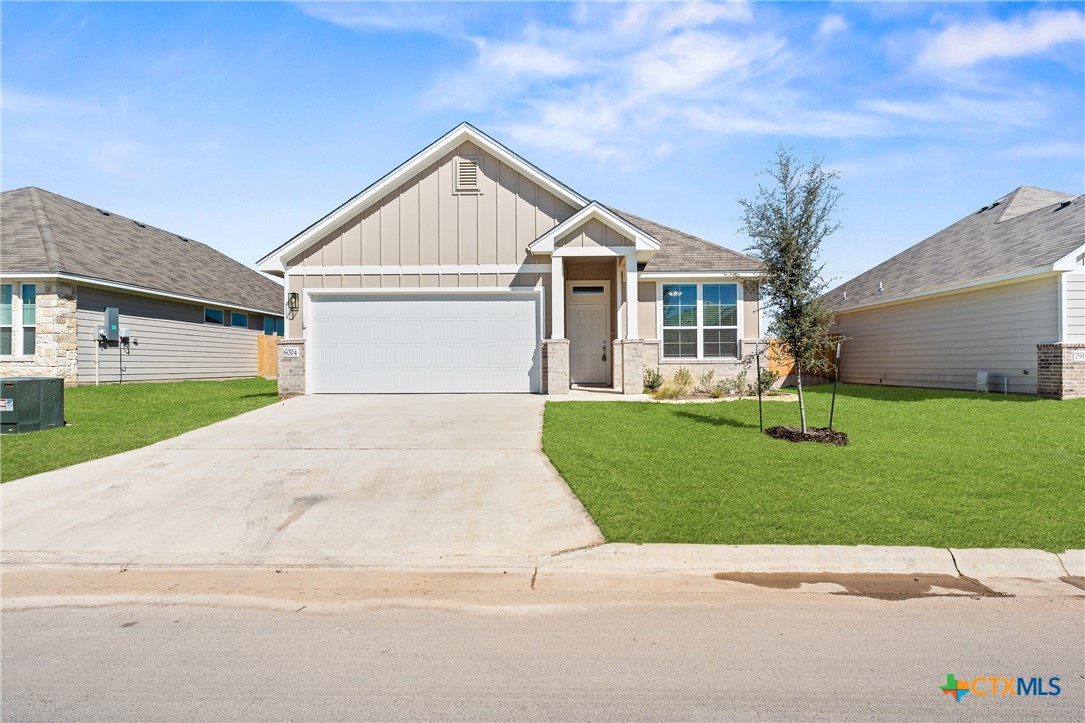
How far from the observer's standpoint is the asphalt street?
3102 mm

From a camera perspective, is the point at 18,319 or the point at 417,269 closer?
the point at 417,269

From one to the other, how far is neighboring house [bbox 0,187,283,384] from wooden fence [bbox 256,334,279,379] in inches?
12.9

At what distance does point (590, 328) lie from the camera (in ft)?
55.9

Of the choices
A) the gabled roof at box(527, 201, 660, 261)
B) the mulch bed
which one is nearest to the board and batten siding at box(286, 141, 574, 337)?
the gabled roof at box(527, 201, 660, 261)

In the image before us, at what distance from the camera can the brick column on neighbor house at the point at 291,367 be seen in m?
15.0

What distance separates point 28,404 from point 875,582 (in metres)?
12.7

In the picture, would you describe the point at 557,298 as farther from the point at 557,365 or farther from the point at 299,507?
the point at 299,507

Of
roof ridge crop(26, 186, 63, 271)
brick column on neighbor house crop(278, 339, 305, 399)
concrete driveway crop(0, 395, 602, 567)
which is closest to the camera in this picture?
concrete driveway crop(0, 395, 602, 567)

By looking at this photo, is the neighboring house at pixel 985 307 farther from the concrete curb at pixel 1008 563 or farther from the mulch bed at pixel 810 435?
the concrete curb at pixel 1008 563

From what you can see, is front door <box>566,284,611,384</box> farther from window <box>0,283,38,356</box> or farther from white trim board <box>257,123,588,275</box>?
window <box>0,283,38,356</box>

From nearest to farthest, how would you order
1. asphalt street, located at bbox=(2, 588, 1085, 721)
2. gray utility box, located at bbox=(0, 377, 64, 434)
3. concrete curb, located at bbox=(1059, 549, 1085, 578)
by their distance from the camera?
Result: asphalt street, located at bbox=(2, 588, 1085, 721) < concrete curb, located at bbox=(1059, 549, 1085, 578) < gray utility box, located at bbox=(0, 377, 64, 434)

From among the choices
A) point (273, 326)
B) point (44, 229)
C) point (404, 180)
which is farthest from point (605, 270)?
point (273, 326)

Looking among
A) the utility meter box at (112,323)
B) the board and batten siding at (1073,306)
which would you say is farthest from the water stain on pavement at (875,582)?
the utility meter box at (112,323)

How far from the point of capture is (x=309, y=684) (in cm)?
330
